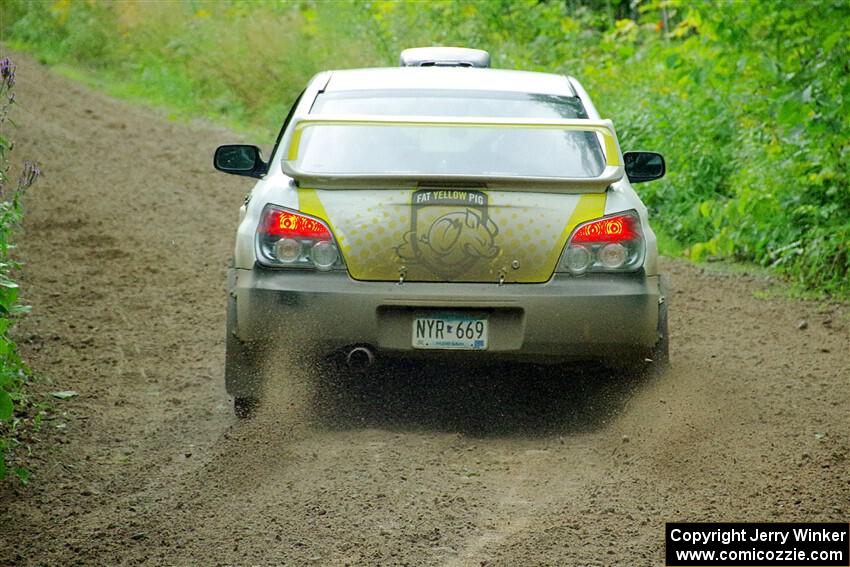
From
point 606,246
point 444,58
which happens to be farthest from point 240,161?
point 444,58

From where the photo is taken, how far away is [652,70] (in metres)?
14.5

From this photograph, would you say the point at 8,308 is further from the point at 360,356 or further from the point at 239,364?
the point at 360,356

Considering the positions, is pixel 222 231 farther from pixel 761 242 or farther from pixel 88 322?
pixel 761 242

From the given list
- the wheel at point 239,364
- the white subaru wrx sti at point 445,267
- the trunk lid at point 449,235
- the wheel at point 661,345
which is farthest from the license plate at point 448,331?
Result: the wheel at point 661,345

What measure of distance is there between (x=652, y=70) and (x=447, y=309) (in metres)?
9.91

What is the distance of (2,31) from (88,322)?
15.8m

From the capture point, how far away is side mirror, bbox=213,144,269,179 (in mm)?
6527

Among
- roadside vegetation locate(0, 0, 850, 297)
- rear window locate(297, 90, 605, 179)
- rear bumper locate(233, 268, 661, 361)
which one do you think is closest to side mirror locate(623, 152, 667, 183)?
rear window locate(297, 90, 605, 179)

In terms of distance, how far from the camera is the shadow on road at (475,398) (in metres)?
5.74

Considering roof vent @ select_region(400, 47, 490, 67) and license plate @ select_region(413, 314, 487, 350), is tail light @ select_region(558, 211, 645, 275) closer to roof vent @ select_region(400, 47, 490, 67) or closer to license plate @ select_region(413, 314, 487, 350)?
license plate @ select_region(413, 314, 487, 350)

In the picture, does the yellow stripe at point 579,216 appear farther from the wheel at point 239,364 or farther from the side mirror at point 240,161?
the side mirror at point 240,161

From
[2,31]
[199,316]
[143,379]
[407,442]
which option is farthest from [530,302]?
[2,31]

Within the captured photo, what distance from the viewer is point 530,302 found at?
530cm

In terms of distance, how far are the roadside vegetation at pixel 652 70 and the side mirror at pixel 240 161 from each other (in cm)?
389
